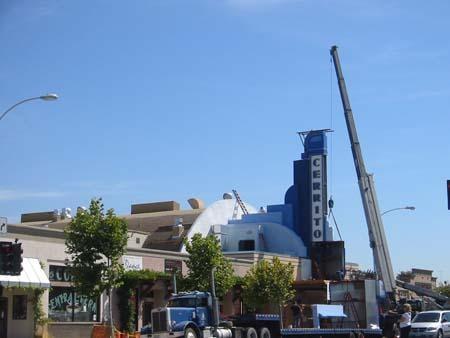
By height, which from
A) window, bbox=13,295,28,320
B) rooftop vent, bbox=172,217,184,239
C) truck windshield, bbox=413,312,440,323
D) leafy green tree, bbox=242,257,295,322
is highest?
rooftop vent, bbox=172,217,184,239

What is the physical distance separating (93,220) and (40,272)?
140 inches

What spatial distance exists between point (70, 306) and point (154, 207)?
31.4m

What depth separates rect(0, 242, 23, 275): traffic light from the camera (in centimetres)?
2191

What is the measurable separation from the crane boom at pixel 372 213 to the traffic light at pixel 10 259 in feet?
83.4

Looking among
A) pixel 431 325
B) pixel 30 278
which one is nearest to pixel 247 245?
pixel 431 325

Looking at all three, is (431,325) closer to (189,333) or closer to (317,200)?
(189,333)

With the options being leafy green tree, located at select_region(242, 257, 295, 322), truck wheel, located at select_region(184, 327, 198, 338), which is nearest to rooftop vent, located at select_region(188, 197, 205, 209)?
leafy green tree, located at select_region(242, 257, 295, 322)

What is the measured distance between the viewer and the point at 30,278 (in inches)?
1326

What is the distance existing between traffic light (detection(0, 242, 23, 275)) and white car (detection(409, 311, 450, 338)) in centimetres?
2057

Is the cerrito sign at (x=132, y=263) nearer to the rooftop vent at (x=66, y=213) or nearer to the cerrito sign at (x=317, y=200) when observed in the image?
the cerrito sign at (x=317, y=200)

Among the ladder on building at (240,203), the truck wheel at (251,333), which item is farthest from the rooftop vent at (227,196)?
the truck wheel at (251,333)

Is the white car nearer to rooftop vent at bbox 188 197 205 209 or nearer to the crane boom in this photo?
the crane boom

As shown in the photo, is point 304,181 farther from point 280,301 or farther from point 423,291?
point 280,301

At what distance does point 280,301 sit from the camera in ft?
147
